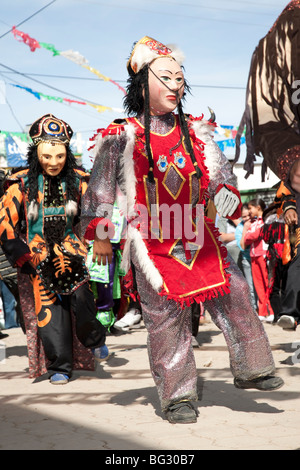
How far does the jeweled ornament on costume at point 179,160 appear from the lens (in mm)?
3957

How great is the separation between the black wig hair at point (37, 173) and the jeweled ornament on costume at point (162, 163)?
5.10 ft

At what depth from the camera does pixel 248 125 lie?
3699 mm

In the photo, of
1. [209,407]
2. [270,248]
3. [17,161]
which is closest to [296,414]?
[209,407]

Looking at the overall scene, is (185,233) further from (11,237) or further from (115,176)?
(11,237)

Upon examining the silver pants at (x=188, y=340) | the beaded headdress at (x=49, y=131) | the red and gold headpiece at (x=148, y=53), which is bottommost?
the silver pants at (x=188, y=340)

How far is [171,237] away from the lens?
13.0 ft

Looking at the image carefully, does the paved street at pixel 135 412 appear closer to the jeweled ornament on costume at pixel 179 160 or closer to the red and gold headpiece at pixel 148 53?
the jeweled ornament on costume at pixel 179 160

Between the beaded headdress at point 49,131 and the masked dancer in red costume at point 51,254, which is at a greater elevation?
the beaded headdress at point 49,131

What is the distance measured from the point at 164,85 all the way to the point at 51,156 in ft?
4.83

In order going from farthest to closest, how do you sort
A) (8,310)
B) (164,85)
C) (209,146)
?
(8,310), (209,146), (164,85)

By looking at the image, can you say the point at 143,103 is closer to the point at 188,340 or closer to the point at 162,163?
the point at 162,163

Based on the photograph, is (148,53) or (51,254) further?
(51,254)

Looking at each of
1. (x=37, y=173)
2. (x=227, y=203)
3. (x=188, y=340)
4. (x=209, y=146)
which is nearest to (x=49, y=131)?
(x=37, y=173)

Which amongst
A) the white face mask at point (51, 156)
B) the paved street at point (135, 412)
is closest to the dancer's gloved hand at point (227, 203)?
the paved street at point (135, 412)
